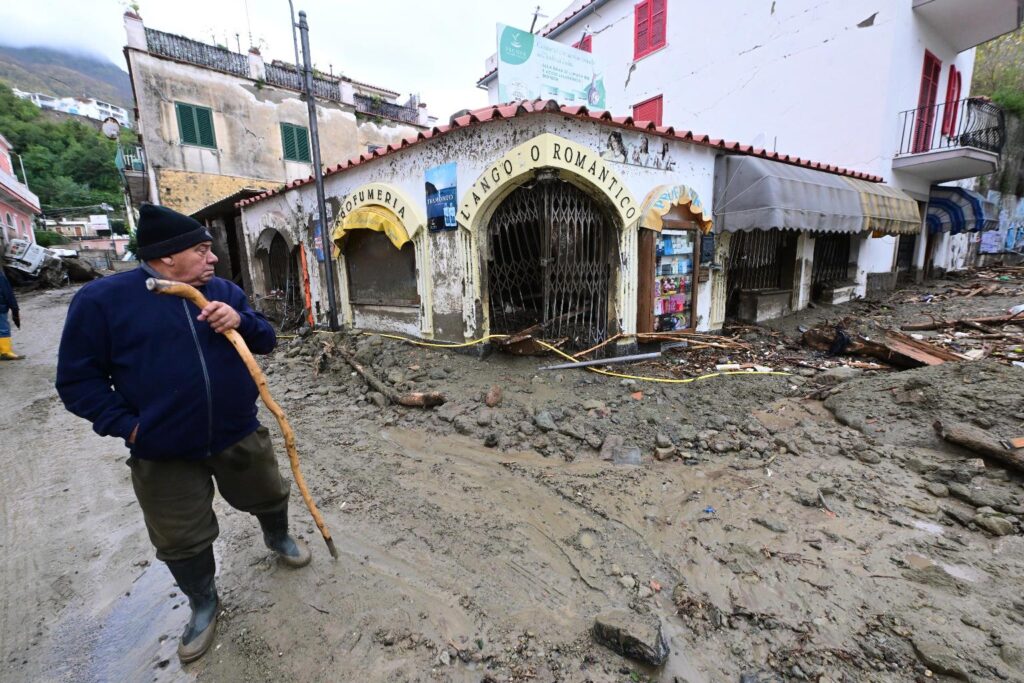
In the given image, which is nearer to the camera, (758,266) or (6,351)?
(6,351)

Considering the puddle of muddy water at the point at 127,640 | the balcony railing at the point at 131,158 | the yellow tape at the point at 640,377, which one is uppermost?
the balcony railing at the point at 131,158

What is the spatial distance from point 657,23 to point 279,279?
1365 cm

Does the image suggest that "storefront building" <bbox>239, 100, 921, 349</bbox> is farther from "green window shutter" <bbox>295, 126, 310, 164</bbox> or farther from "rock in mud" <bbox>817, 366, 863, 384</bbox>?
"green window shutter" <bbox>295, 126, 310, 164</bbox>

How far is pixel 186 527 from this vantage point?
201 cm

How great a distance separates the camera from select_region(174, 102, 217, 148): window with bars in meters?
14.9

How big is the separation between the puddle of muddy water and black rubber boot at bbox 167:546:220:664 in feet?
0.29

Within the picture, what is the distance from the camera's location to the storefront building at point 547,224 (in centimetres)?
548

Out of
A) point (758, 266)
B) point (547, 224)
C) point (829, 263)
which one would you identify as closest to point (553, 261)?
point (547, 224)

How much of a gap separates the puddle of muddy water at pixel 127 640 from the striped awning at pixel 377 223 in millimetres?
5113

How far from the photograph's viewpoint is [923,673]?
1.87 meters

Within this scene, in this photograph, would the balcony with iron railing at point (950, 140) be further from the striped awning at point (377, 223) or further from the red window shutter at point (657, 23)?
the striped awning at point (377, 223)

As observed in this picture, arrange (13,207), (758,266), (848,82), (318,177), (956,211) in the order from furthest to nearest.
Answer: (13,207), (956,211), (848,82), (758,266), (318,177)

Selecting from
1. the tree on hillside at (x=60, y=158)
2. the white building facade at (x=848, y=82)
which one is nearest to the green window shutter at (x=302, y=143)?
the white building facade at (x=848, y=82)

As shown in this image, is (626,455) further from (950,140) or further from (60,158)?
(60,158)
